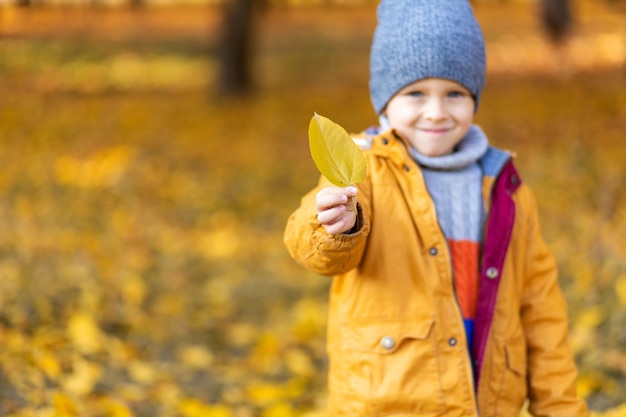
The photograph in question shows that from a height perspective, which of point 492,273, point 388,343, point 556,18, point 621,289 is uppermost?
point 556,18

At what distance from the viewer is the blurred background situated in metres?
3.29

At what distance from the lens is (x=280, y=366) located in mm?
3518

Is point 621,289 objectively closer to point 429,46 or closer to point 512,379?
point 512,379

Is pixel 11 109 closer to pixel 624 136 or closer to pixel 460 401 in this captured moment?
pixel 624 136

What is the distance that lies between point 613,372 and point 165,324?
208 centimetres

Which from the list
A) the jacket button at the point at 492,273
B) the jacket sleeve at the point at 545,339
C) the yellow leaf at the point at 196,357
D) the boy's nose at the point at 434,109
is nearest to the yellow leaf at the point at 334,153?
the boy's nose at the point at 434,109

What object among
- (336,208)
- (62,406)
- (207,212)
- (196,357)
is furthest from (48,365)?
(207,212)

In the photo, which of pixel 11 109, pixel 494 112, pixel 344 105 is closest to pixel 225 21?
pixel 344 105

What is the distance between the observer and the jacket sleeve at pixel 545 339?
6.70 ft

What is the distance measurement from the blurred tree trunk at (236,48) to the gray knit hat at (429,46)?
7.70 metres

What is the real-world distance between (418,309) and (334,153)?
508mm

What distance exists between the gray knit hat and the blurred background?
1470 mm

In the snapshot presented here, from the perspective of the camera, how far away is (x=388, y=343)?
1869 mm

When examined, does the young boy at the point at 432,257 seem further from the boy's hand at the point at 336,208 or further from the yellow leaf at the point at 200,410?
the yellow leaf at the point at 200,410
